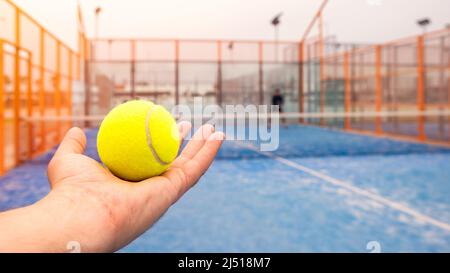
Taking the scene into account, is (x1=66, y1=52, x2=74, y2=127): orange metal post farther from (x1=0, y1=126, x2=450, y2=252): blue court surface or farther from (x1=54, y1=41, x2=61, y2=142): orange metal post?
(x1=0, y1=126, x2=450, y2=252): blue court surface

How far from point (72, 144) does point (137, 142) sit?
273mm

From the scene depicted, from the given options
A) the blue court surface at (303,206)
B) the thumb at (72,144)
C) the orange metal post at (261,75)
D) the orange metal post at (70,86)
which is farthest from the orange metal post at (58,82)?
the thumb at (72,144)

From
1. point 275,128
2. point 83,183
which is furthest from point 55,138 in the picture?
point 83,183

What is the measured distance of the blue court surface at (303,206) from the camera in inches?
138

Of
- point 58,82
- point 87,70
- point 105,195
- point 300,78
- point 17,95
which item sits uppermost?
point 87,70

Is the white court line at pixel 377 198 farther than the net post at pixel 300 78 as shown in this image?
No

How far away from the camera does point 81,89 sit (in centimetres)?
1627

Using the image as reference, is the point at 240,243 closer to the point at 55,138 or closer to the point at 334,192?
the point at 334,192

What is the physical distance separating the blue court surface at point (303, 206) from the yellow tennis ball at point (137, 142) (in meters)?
1.64

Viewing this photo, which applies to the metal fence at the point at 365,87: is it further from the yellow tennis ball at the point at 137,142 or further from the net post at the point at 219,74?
the yellow tennis ball at the point at 137,142

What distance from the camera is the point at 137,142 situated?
181cm

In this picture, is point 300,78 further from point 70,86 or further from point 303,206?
point 303,206

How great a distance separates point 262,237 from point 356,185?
2763mm

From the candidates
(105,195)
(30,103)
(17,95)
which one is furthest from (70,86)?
(105,195)
